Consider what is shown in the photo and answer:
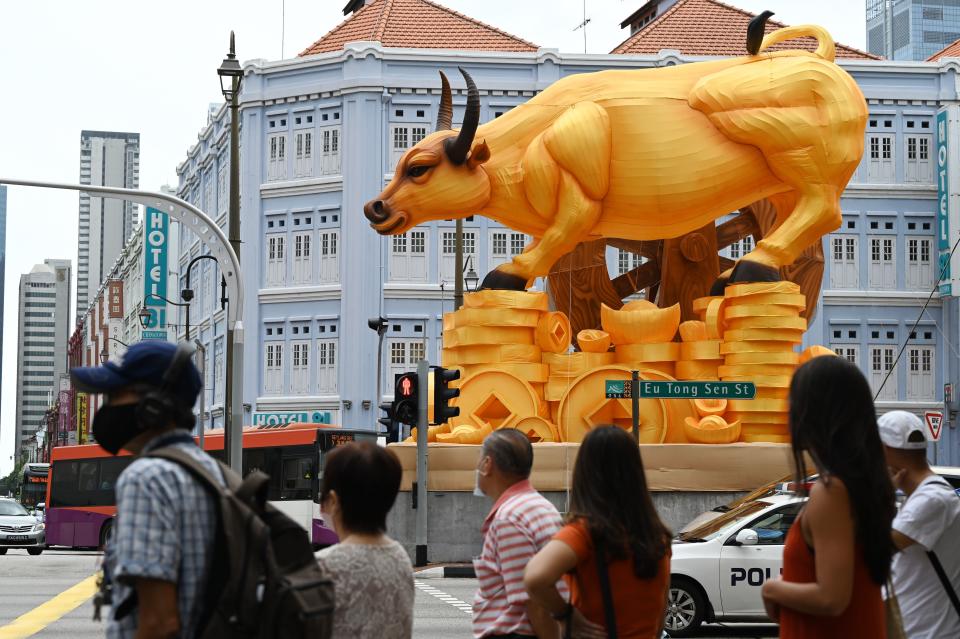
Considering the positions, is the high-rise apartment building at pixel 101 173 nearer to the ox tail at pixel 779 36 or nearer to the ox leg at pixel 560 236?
the ox leg at pixel 560 236

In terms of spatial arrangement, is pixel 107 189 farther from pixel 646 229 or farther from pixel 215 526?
pixel 215 526

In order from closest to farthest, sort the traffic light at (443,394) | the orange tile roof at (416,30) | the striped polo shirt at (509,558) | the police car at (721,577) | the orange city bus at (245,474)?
1. the striped polo shirt at (509,558)
2. the police car at (721,577)
3. the traffic light at (443,394)
4. the orange city bus at (245,474)
5. the orange tile roof at (416,30)

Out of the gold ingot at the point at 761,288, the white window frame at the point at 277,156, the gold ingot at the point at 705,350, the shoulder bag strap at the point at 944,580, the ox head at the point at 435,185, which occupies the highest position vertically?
the white window frame at the point at 277,156

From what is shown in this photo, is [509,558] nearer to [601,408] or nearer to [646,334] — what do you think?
[601,408]

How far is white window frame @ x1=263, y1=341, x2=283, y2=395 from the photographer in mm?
45406

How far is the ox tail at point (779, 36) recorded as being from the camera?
72.0 feet

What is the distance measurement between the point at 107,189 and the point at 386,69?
28154mm

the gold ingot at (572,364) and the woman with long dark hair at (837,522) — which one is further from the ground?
the gold ingot at (572,364)

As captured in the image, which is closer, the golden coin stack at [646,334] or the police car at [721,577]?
the police car at [721,577]

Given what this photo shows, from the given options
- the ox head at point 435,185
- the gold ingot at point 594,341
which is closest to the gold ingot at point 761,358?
the gold ingot at point 594,341

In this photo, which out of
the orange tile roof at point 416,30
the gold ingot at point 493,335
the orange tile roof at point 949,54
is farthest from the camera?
the orange tile roof at point 949,54

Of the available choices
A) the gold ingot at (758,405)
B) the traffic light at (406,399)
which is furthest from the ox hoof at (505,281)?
the gold ingot at (758,405)

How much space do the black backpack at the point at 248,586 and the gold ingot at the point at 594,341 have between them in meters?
18.5

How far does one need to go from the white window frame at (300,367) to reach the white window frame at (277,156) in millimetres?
5505
